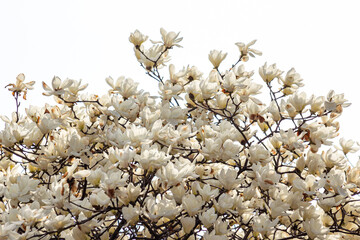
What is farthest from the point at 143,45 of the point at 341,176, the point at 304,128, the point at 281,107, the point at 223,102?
the point at 341,176

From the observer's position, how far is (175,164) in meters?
2.05

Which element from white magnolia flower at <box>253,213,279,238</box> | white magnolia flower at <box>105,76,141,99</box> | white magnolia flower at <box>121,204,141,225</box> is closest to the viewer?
white magnolia flower at <box>121,204,141,225</box>

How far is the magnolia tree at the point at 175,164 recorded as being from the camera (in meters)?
1.97

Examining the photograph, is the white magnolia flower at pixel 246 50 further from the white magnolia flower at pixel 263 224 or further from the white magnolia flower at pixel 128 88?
the white magnolia flower at pixel 263 224

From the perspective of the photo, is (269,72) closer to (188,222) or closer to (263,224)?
(263,224)

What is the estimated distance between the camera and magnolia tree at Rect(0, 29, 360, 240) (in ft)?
6.48

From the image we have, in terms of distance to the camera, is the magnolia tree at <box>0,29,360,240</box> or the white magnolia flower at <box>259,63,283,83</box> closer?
the magnolia tree at <box>0,29,360,240</box>

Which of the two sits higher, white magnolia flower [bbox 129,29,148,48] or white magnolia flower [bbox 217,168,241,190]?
white magnolia flower [bbox 129,29,148,48]

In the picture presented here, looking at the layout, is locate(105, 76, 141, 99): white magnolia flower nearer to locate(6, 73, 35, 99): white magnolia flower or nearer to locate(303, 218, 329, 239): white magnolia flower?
locate(6, 73, 35, 99): white magnolia flower

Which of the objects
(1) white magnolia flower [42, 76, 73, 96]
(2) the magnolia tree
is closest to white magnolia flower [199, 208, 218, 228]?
(2) the magnolia tree

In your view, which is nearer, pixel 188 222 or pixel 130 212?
pixel 130 212

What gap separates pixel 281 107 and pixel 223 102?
0.34 m

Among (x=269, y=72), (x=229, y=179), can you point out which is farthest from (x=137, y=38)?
(x=229, y=179)

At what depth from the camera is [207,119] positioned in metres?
2.92
